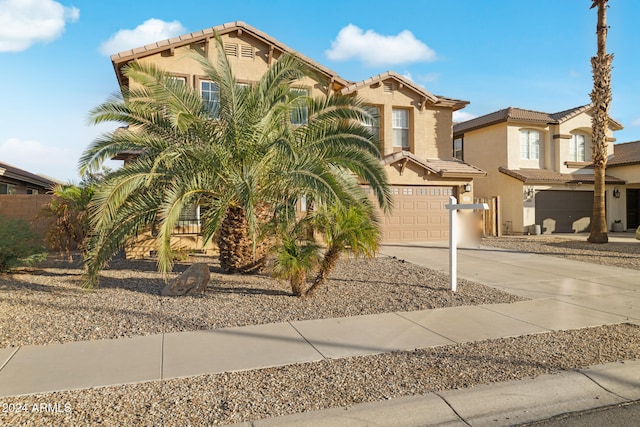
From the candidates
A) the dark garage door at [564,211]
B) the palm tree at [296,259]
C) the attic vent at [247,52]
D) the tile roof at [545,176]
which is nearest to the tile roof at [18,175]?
the attic vent at [247,52]

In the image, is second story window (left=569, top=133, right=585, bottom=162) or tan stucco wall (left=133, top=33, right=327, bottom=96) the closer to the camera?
tan stucco wall (left=133, top=33, right=327, bottom=96)

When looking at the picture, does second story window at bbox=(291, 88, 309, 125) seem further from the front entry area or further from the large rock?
the front entry area

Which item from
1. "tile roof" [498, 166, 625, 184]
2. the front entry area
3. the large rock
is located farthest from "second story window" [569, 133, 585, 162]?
the large rock

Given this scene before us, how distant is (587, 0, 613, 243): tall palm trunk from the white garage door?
564 centimetres

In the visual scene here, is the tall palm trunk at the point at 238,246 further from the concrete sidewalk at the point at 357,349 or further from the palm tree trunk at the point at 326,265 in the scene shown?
the concrete sidewalk at the point at 357,349

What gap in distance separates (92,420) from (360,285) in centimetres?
640

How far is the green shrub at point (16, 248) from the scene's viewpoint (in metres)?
10.5

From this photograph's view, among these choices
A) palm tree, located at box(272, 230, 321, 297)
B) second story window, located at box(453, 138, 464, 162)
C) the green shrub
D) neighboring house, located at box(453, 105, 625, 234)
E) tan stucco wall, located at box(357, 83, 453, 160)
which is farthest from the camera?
second story window, located at box(453, 138, 464, 162)

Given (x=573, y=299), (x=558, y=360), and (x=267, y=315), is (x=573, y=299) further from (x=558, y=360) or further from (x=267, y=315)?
(x=267, y=315)

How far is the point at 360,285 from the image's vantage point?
9.64m

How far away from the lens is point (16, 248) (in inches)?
420

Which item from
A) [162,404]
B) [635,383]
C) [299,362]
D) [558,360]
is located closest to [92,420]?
[162,404]

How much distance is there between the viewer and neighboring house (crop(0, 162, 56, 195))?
20.3 metres

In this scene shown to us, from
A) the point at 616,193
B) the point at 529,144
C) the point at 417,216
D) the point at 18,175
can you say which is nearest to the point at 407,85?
the point at 417,216
